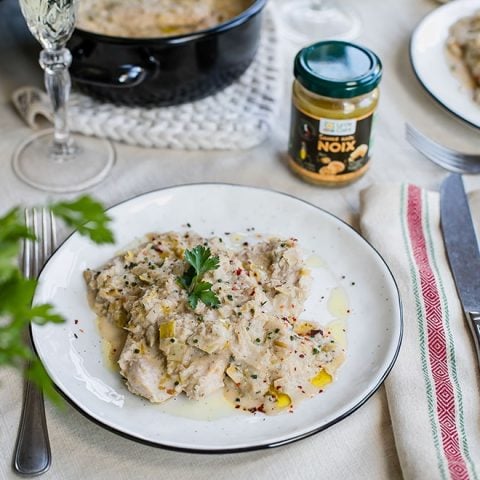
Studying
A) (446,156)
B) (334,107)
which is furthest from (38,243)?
(446,156)

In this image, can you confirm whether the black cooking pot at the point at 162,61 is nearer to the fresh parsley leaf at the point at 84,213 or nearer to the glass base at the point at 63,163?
the glass base at the point at 63,163

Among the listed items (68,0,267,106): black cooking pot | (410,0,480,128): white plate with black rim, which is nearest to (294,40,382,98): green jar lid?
(68,0,267,106): black cooking pot

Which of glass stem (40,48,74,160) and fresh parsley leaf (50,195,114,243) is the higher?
fresh parsley leaf (50,195,114,243)

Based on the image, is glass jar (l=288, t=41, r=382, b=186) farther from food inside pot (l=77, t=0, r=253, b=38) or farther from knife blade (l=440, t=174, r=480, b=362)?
food inside pot (l=77, t=0, r=253, b=38)

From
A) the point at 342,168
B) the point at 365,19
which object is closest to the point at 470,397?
the point at 342,168

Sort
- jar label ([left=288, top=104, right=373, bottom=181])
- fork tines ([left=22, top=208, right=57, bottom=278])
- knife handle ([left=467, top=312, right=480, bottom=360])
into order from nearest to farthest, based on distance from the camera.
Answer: knife handle ([left=467, top=312, right=480, bottom=360]), fork tines ([left=22, top=208, right=57, bottom=278]), jar label ([left=288, top=104, right=373, bottom=181])

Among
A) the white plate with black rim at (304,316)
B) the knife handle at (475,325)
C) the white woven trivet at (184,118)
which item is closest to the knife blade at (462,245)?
the knife handle at (475,325)

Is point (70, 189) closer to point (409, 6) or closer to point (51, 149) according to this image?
point (51, 149)
